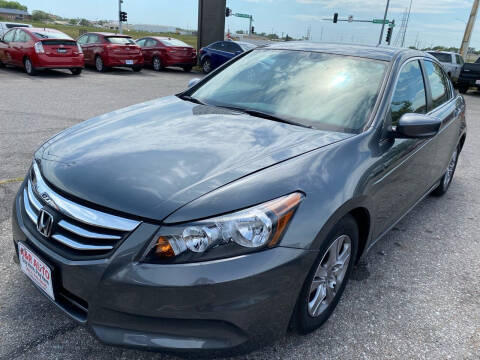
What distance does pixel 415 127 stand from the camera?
2486 mm

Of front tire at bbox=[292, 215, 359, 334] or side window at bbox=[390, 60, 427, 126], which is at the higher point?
side window at bbox=[390, 60, 427, 126]

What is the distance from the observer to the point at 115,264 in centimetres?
163

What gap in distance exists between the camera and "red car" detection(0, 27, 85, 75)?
1283 cm

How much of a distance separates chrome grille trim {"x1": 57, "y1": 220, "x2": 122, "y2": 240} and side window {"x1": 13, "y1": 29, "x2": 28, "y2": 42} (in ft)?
45.4

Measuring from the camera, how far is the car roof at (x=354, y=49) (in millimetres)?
3048

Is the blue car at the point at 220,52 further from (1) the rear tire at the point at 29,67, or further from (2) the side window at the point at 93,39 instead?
(1) the rear tire at the point at 29,67

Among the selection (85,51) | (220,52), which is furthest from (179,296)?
(85,51)

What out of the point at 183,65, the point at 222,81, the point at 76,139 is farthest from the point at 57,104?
the point at 183,65

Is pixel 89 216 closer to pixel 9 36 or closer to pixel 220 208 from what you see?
pixel 220 208

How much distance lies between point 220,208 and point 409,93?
2110 mm

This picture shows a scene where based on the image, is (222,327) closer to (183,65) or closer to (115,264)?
(115,264)

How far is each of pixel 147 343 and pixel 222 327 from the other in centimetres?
31

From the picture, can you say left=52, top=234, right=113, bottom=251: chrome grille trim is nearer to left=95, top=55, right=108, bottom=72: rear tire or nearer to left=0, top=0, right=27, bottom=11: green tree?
left=95, top=55, right=108, bottom=72: rear tire

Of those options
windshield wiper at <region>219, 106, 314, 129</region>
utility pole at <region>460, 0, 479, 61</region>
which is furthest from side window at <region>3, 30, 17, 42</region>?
utility pole at <region>460, 0, 479, 61</region>
